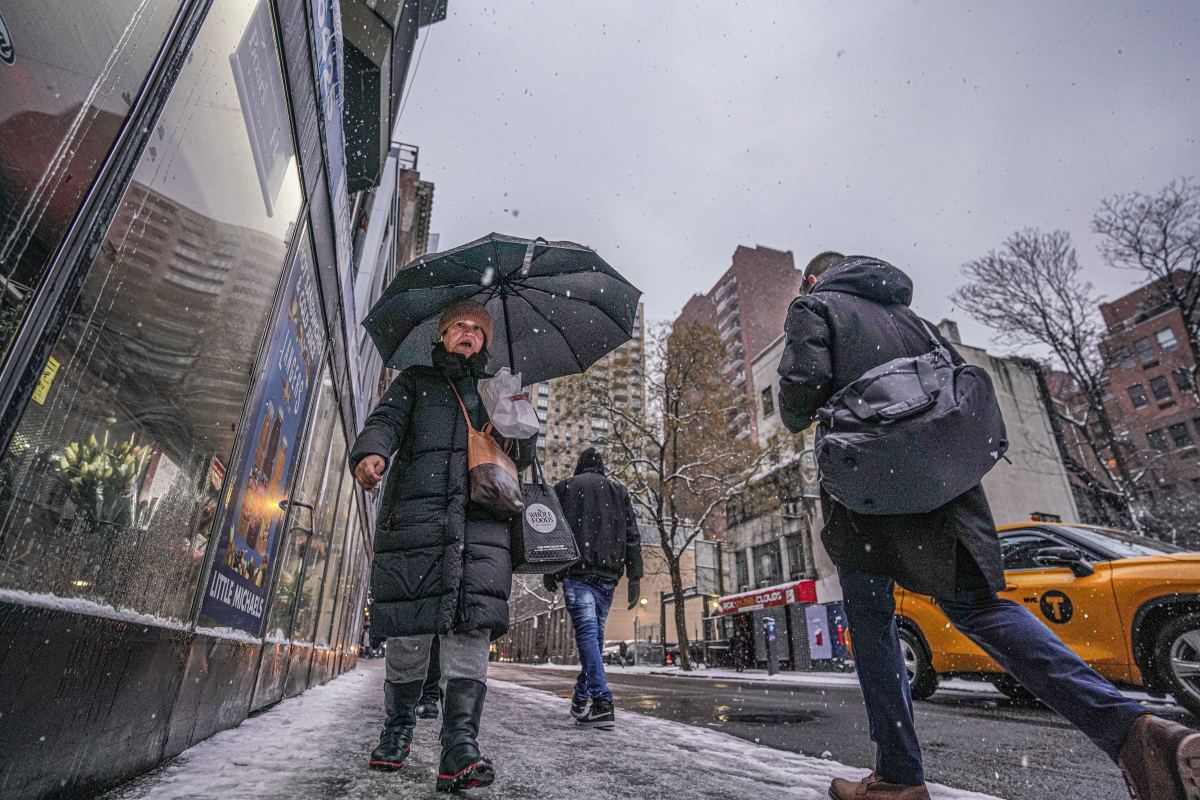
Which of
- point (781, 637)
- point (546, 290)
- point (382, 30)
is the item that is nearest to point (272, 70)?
point (546, 290)

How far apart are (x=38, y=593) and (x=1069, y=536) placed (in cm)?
772

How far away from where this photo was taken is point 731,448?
898 inches

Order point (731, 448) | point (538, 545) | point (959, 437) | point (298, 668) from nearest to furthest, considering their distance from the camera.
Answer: point (959, 437) → point (538, 545) → point (298, 668) → point (731, 448)

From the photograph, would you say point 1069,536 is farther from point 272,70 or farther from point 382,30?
point 382,30

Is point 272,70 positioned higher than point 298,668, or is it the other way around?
point 272,70

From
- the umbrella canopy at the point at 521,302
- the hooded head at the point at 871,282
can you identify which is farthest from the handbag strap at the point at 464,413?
the hooded head at the point at 871,282

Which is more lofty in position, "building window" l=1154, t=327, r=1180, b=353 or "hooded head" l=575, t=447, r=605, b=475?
"building window" l=1154, t=327, r=1180, b=353

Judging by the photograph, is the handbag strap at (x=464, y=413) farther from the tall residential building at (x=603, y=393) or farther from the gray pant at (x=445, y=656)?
the tall residential building at (x=603, y=393)

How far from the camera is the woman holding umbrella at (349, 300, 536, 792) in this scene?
2086 millimetres

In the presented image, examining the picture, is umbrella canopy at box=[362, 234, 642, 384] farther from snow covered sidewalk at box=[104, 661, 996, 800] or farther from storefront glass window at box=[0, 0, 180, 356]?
snow covered sidewalk at box=[104, 661, 996, 800]

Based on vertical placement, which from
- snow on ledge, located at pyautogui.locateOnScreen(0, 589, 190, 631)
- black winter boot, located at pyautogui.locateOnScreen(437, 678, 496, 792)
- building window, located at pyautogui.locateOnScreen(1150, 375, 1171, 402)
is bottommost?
black winter boot, located at pyautogui.locateOnScreen(437, 678, 496, 792)

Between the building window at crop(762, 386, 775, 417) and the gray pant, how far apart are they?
27398 millimetres

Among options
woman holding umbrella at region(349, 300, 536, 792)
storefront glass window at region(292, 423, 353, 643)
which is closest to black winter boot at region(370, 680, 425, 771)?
woman holding umbrella at region(349, 300, 536, 792)

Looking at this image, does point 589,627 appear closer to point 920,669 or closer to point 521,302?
point 521,302
